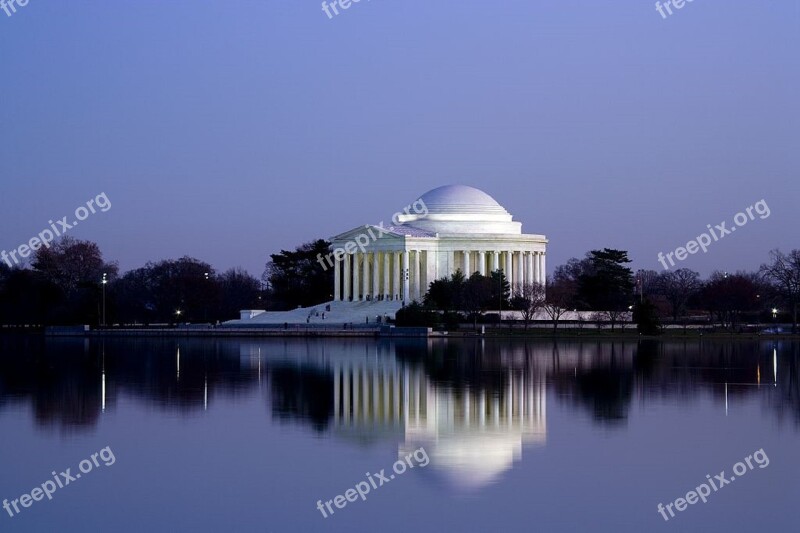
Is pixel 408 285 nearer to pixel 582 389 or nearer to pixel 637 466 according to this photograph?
pixel 582 389

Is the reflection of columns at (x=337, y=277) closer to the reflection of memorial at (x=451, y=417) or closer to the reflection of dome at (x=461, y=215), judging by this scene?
the reflection of dome at (x=461, y=215)

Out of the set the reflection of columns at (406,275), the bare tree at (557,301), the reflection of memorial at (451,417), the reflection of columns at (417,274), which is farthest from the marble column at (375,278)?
the reflection of memorial at (451,417)

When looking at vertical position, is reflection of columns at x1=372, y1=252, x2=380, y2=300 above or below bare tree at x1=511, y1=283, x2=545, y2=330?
above

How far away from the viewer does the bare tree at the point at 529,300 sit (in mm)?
103312

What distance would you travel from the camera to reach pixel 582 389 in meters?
40.8

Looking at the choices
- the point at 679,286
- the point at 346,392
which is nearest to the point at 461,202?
the point at 679,286

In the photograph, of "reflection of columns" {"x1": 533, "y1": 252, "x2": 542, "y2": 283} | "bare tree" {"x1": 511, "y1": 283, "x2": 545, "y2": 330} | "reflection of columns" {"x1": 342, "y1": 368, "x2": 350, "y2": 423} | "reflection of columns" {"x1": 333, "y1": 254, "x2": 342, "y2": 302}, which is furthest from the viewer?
"reflection of columns" {"x1": 533, "y1": 252, "x2": 542, "y2": 283}

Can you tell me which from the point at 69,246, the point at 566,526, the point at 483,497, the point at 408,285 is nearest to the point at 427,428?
the point at 483,497

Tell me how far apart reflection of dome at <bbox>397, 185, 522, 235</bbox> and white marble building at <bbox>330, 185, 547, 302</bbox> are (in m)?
0.10

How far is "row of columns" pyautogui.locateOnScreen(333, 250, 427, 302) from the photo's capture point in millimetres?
120500

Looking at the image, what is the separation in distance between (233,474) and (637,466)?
7256 millimetres

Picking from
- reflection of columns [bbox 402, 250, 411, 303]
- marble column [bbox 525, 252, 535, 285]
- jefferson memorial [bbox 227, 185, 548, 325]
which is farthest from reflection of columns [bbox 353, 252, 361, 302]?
marble column [bbox 525, 252, 535, 285]

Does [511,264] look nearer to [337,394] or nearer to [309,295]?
[309,295]

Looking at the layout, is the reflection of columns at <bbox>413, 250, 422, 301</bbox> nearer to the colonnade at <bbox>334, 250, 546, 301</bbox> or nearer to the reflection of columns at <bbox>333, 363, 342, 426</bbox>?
the colonnade at <bbox>334, 250, 546, 301</bbox>
